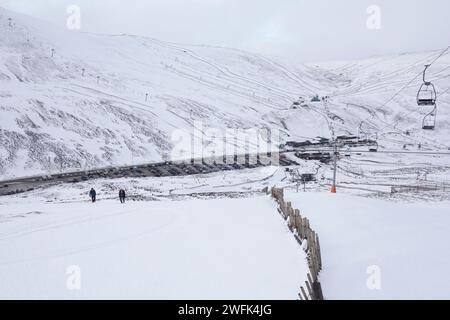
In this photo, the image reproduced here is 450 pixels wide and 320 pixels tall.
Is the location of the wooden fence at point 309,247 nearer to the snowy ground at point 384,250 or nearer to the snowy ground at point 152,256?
the snowy ground at point 152,256

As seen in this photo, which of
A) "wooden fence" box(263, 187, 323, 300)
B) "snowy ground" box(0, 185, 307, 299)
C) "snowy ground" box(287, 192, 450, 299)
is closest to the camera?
"wooden fence" box(263, 187, 323, 300)

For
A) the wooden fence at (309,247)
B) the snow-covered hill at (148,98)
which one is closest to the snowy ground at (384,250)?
the wooden fence at (309,247)

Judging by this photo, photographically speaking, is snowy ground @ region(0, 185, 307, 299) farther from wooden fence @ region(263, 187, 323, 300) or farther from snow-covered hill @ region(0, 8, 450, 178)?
snow-covered hill @ region(0, 8, 450, 178)

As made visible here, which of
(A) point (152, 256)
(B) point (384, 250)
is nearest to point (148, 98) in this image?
(A) point (152, 256)

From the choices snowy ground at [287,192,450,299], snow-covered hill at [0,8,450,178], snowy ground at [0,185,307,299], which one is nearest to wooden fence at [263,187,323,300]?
snowy ground at [0,185,307,299]

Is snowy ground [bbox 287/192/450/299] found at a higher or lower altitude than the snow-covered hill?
lower

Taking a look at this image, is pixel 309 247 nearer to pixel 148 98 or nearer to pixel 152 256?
pixel 152 256
